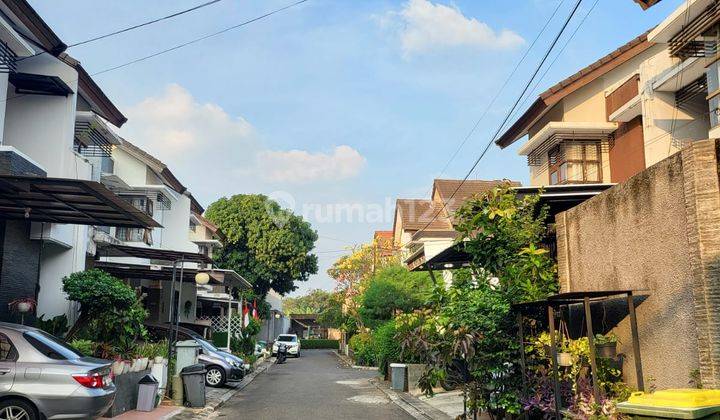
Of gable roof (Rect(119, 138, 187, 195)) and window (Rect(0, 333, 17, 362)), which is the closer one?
window (Rect(0, 333, 17, 362))

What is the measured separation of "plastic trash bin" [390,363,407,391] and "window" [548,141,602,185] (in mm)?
9492

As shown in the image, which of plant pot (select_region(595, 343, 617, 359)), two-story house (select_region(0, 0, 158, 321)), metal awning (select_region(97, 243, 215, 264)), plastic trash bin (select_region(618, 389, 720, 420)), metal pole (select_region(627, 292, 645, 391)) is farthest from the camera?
metal awning (select_region(97, 243, 215, 264))

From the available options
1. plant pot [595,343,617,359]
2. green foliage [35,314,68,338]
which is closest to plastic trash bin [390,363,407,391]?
green foliage [35,314,68,338]

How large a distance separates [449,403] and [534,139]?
1294 centimetres

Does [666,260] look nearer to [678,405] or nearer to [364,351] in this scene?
[678,405]

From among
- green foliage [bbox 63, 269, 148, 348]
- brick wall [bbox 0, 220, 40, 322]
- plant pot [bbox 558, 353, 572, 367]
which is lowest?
plant pot [bbox 558, 353, 572, 367]

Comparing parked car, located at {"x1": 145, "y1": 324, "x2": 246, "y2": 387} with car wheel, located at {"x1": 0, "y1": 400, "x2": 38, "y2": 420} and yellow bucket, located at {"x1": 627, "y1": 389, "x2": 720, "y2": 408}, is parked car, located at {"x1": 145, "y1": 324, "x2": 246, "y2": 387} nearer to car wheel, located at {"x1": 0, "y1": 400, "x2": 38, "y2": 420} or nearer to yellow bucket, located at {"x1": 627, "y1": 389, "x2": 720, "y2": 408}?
Result: car wheel, located at {"x1": 0, "y1": 400, "x2": 38, "y2": 420}

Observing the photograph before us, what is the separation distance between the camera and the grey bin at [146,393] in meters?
12.8

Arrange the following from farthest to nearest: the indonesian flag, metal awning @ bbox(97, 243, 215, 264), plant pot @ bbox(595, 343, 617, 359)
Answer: the indonesian flag → metal awning @ bbox(97, 243, 215, 264) → plant pot @ bbox(595, 343, 617, 359)

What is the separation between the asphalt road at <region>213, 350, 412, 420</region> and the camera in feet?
44.8

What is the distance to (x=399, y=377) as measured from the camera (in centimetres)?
1906

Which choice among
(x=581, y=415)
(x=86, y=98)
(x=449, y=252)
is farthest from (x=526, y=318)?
(x=86, y=98)

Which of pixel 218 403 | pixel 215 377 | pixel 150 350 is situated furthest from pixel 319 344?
pixel 150 350

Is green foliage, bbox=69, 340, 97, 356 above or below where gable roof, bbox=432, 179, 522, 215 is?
below
